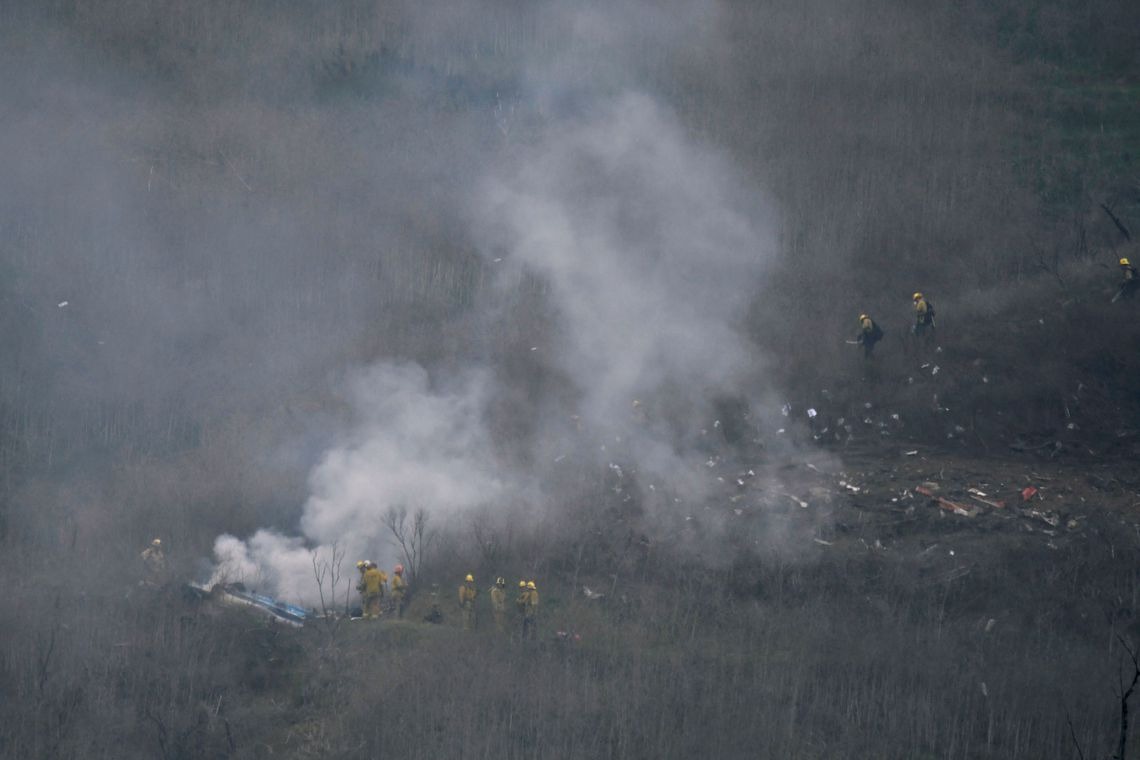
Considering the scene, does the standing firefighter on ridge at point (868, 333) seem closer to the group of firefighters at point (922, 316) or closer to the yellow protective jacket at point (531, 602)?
the group of firefighters at point (922, 316)

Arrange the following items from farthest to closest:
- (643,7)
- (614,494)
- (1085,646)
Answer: (643,7)
(614,494)
(1085,646)

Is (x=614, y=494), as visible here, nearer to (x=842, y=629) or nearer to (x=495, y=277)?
(x=842, y=629)

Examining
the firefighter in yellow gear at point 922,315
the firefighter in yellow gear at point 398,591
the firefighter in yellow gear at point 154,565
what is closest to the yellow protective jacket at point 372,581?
the firefighter in yellow gear at point 398,591

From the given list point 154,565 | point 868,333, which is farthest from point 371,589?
point 868,333

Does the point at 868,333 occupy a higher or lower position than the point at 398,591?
higher

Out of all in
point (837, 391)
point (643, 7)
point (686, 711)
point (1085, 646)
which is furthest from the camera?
point (643, 7)

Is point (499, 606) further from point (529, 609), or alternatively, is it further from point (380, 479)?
point (380, 479)

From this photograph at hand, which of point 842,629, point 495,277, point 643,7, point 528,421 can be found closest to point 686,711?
point 842,629
